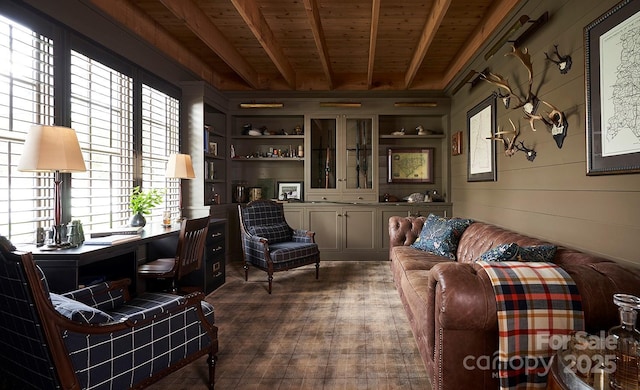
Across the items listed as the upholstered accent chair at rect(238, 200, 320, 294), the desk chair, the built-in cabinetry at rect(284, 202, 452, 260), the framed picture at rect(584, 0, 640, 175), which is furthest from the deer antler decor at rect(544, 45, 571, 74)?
the built-in cabinetry at rect(284, 202, 452, 260)

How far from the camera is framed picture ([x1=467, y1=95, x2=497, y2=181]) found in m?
3.70

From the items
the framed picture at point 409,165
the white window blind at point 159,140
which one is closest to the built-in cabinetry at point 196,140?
the white window blind at point 159,140

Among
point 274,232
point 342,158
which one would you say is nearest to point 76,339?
point 274,232

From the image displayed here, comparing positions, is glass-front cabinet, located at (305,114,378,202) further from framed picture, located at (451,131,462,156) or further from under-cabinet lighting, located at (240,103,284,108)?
framed picture, located at (451,131,462,156)

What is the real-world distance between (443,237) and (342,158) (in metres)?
2.50

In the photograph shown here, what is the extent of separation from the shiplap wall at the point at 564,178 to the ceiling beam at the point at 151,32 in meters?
3.46

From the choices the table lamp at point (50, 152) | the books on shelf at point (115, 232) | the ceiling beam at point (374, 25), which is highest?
the ceiling beam at point (374, 25)

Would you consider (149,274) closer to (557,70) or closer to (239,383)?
(239,383)

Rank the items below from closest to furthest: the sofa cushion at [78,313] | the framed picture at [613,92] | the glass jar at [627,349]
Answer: the glass jar at [627,349], the sofa cushion at [78,313], the framed picture at [613,92]

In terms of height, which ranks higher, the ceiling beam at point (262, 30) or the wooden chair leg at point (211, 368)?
the ceiling beam at point (262, 30)

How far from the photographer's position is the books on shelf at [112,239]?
2.38 metres

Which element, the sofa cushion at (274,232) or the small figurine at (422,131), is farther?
the small figurine at (422,131)

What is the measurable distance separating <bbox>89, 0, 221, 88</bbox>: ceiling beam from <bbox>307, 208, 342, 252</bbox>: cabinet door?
2543 millimetres

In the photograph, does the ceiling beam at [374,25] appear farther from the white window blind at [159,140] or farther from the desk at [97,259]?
the desk at [97,259]
